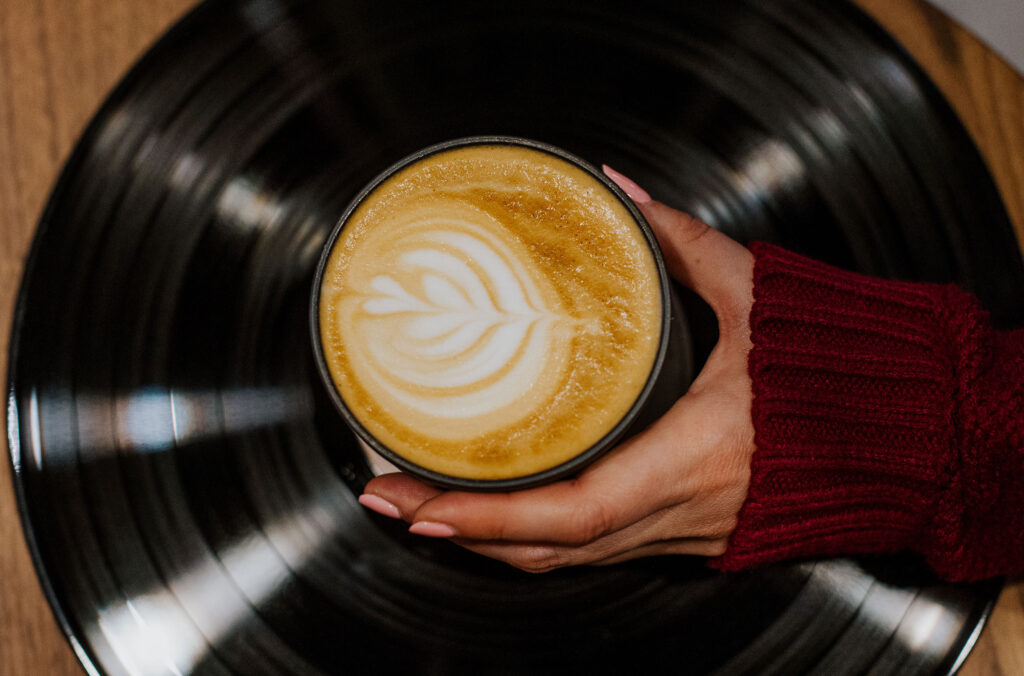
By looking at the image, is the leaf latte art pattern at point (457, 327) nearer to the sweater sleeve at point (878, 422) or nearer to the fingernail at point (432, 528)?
the fingernail at point (432, 528)

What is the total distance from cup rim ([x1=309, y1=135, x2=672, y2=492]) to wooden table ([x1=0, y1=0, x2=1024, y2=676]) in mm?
366

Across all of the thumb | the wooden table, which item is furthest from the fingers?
the wooden table

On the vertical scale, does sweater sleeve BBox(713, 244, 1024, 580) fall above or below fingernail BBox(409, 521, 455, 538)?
above

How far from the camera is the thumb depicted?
65 centimetres

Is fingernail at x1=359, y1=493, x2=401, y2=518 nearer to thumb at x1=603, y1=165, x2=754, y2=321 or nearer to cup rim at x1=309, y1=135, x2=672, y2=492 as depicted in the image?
cup rim at x1=309, y1=135, x2=672, y2=492

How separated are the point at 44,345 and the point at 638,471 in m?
0.53

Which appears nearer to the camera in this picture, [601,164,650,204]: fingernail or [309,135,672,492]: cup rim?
[309,135,672,492]: cup rim

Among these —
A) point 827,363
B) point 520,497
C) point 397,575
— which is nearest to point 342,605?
point 397,575

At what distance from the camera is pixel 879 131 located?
0.69 meters

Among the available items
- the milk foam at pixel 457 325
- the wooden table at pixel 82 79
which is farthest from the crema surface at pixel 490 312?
the wooden table at pixel 82 79

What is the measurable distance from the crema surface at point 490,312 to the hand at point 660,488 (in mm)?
64

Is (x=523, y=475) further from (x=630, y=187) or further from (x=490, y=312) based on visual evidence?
(x=630, y=187)

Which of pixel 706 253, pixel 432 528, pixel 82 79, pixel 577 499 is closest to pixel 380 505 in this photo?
Answer: pixel 432 528

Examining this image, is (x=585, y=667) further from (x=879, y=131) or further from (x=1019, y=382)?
(x=879, y=131)
